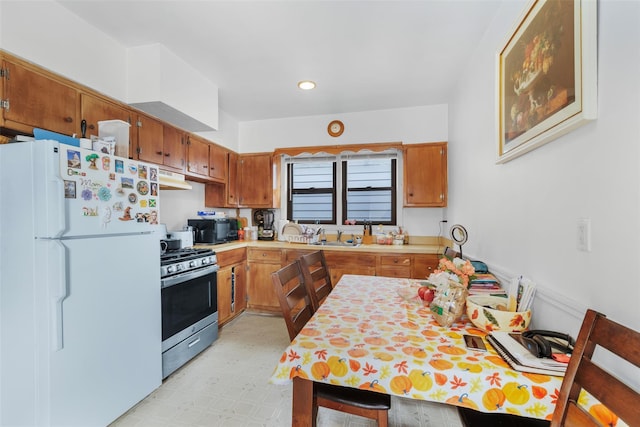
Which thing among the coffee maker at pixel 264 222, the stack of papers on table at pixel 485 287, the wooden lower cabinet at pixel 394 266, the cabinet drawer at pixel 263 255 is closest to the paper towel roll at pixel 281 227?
the coffee maker at pixel 264 222

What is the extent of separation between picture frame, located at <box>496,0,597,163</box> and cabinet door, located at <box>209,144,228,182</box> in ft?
9.60

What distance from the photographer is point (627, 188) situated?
0.80 meters

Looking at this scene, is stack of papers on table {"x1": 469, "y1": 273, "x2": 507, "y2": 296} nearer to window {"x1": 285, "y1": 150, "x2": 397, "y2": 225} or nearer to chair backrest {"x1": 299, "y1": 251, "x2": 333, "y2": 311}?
chair backrest {"x1": 299, "y1": 251, "x2": 333, "y2": 311}

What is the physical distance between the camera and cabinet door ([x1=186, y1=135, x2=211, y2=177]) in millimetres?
2941

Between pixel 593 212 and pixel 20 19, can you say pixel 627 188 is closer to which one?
Result: pixel 593 212

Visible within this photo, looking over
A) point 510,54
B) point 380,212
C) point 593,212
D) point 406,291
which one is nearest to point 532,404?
point 593,212

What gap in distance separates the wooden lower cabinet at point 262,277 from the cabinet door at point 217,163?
101 centimetres

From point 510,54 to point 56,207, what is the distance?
2.50 m

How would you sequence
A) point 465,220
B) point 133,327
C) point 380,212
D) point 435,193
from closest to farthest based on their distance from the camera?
point 133,327 < point 465,220 < point 435,193 < point 380,212

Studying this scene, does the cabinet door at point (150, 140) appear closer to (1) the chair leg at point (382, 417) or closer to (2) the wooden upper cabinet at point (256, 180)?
(2) the wooden upper cabinet at point (256, 180)

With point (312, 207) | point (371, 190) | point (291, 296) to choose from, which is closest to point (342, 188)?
point (371, 190)

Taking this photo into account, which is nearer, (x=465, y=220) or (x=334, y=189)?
(x=465, y=220)

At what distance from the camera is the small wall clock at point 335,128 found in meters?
3.64

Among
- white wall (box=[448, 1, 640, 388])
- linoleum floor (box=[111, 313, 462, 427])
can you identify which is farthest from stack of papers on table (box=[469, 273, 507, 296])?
linoleum floor (box=[111, 313, 462, 427])
